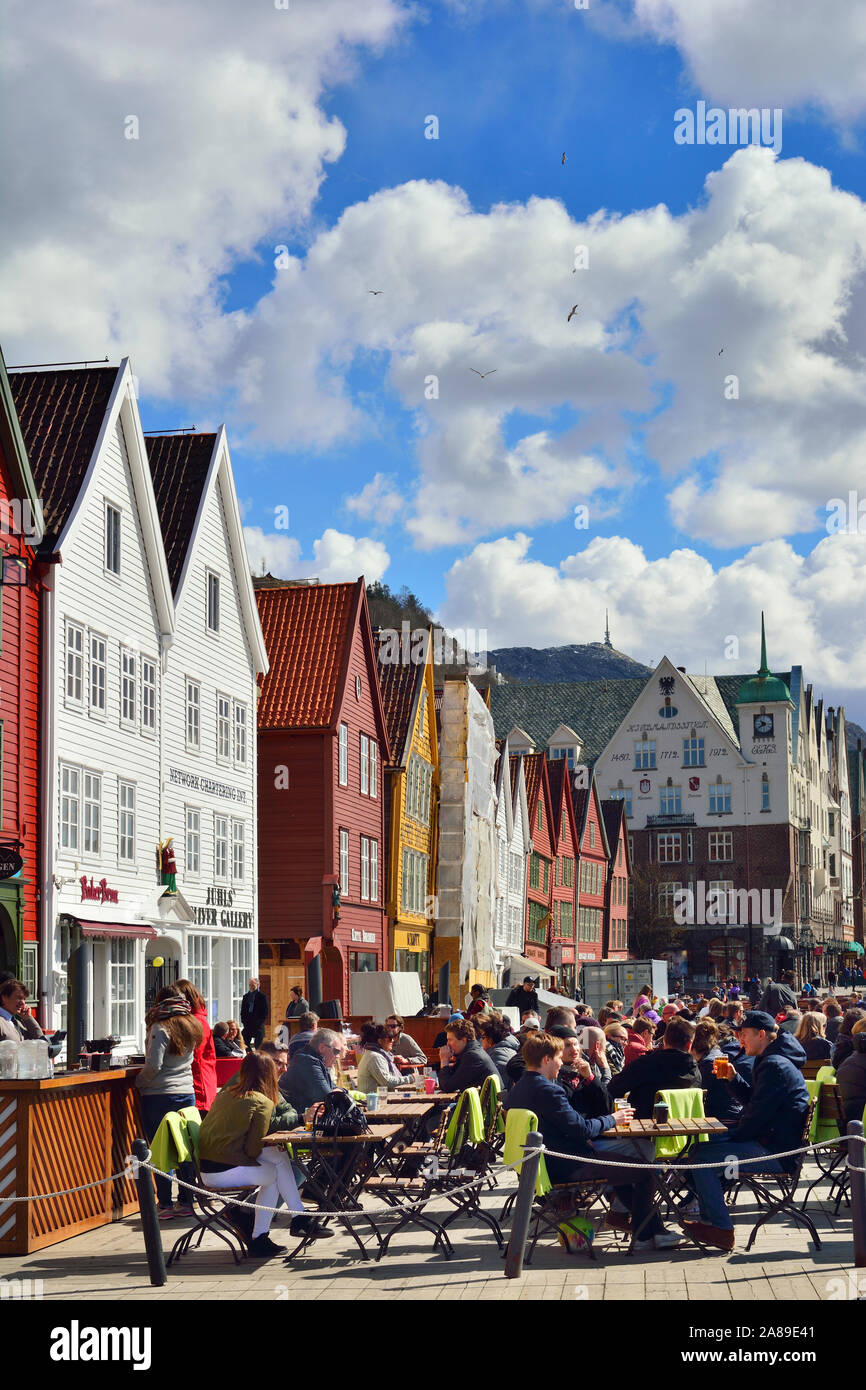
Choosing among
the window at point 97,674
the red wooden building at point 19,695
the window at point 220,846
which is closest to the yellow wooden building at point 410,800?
the window at point 220,846

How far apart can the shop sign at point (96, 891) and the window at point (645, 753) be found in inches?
2844

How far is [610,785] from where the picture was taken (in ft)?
316

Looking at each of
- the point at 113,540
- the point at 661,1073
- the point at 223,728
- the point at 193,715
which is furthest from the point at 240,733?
the point at 661,1073

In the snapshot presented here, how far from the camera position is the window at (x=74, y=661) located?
81.7ft

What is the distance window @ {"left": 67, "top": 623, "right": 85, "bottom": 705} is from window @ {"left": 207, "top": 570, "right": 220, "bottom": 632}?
6.71 m

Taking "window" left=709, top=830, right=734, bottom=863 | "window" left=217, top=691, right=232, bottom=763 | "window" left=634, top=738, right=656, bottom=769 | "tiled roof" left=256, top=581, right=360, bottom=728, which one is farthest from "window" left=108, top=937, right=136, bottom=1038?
"window" left=634, top=738, right=656, bottom=769

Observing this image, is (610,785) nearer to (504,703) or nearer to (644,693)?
(644,693)

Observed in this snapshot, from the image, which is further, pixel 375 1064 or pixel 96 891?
pixel 96 891

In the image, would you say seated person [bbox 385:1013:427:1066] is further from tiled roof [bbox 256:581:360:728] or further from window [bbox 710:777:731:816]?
window [bbox 710:777:731:816]

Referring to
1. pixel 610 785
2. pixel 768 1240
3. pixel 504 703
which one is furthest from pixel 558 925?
pixel 768 1240

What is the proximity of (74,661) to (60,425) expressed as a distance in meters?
4.47

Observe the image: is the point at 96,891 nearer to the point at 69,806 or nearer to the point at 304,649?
the point at 69,806

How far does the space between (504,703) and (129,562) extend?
7929 cm

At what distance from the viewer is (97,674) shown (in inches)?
1030
